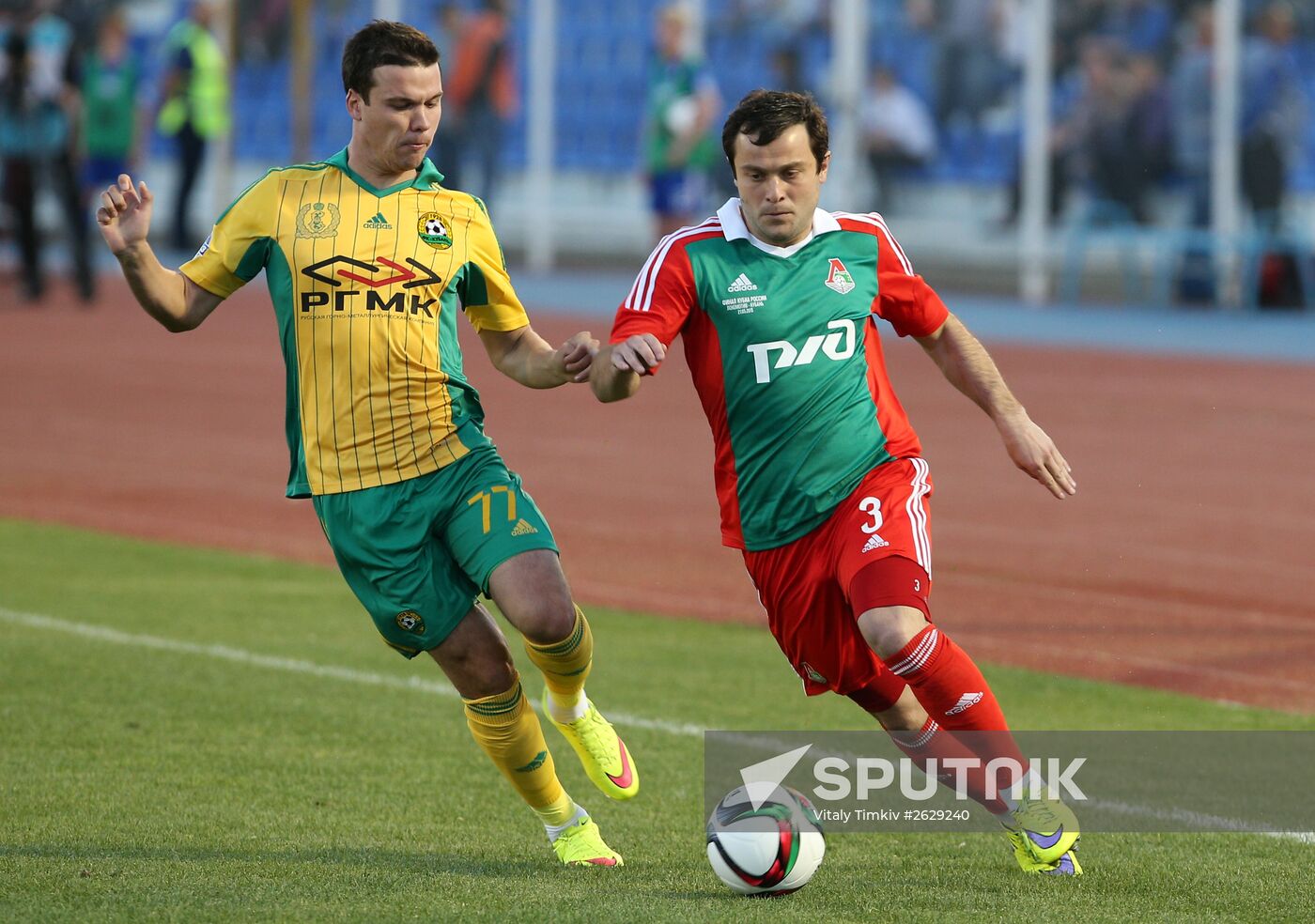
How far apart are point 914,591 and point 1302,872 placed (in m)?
1.35

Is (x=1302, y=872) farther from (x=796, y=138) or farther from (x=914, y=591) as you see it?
(x=796, y=138)

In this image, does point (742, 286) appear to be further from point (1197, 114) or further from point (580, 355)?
point (1197, 114)

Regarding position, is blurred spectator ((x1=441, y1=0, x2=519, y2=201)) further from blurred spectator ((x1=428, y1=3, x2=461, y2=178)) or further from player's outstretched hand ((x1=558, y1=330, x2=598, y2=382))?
player's outstretched hand ((x1=558, y1=330, x2=598, y2=382))

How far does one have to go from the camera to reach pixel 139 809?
235 inches

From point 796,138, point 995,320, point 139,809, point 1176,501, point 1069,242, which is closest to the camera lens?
point 796,138

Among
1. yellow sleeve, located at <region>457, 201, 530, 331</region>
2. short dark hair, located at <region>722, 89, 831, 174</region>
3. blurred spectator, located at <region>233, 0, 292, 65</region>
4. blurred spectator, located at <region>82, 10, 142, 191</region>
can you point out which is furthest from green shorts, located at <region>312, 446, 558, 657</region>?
blurred spectator, located at <region>233, 0, 292, 65</region>

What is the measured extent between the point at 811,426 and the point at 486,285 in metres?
0.99

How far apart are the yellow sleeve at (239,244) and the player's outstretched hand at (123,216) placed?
166 millimetres

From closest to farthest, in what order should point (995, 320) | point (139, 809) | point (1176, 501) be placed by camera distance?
point (139, 809)
point (1176, 501)
point (995, 320)

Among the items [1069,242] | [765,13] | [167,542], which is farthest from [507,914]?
[765,13]

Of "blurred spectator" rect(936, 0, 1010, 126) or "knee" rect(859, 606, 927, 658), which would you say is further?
"blurred spectator" rect(936, 0, 1010, 126)

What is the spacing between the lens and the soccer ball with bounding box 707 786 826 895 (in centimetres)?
496

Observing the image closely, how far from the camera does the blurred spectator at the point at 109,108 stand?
81.6 feet

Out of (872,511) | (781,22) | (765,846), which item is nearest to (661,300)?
(872,511)
